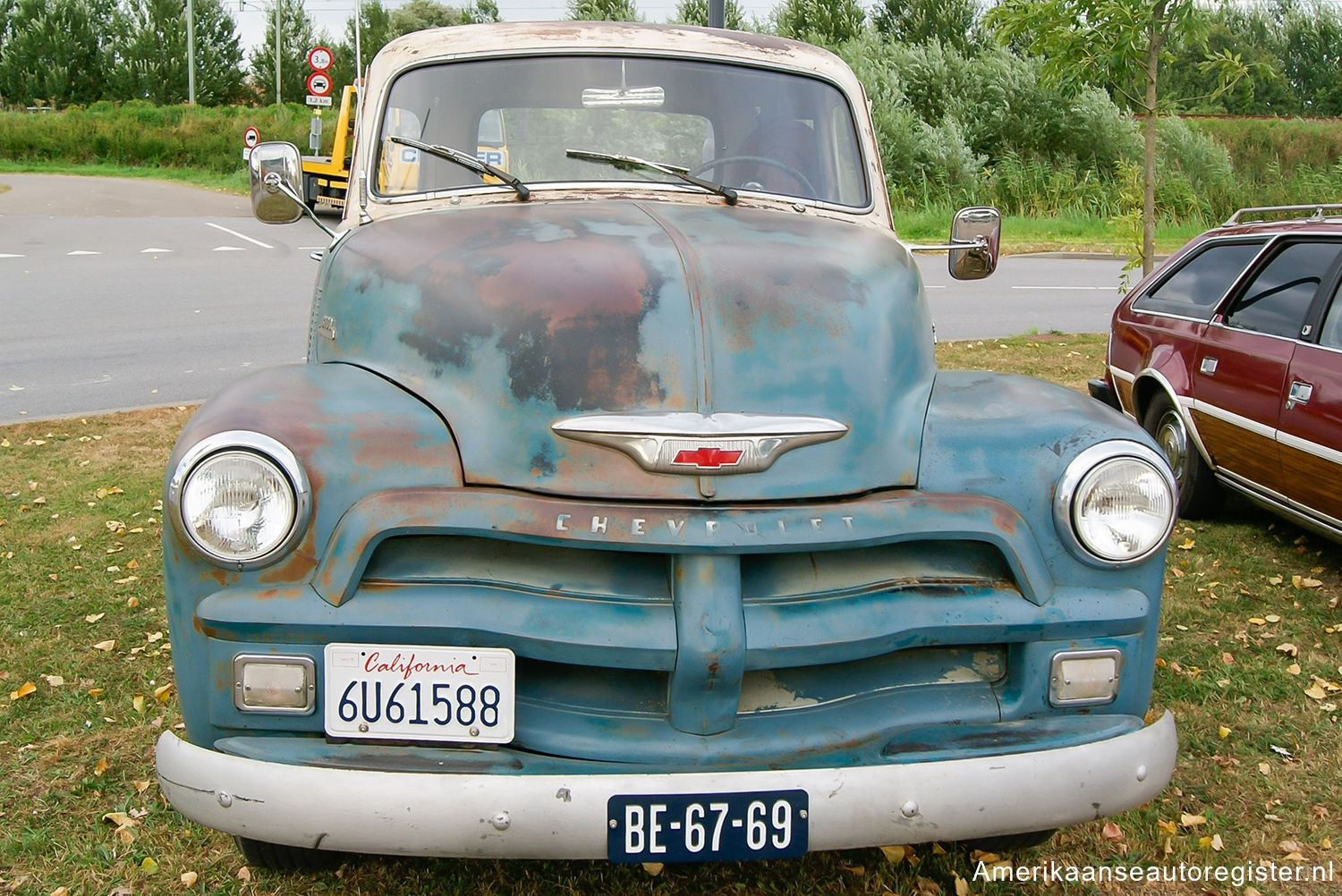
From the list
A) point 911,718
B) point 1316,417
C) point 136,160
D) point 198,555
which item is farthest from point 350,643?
point 136,160

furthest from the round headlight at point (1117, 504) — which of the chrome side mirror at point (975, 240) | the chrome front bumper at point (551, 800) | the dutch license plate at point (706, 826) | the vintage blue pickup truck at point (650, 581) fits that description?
the chrome side mirror at point (975, 240)

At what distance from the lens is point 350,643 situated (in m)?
2.38

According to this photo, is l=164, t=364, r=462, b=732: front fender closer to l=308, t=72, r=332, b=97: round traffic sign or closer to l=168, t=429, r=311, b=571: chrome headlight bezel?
l=168, t=429, r=311, b=571: chrome headlight bezel

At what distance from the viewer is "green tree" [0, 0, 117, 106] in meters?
50.4

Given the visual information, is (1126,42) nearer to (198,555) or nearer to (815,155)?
(815,155)

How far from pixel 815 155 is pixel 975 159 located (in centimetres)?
2302

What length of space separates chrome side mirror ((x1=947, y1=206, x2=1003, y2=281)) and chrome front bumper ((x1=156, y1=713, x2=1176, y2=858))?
226cm

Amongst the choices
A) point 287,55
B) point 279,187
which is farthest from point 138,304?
point 287,55

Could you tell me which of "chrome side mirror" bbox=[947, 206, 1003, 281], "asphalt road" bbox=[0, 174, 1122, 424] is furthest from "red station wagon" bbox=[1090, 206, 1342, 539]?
"asphalt road" bbox=[0, 174, 1122, 424]

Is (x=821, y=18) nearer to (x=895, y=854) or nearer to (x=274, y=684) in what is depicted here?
(x=895, y=854)

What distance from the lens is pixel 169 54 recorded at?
51.7 metres

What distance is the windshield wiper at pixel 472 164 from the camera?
3.62 meters

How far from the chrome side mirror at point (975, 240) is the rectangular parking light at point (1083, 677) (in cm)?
194

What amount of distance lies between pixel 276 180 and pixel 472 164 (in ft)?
2.57
